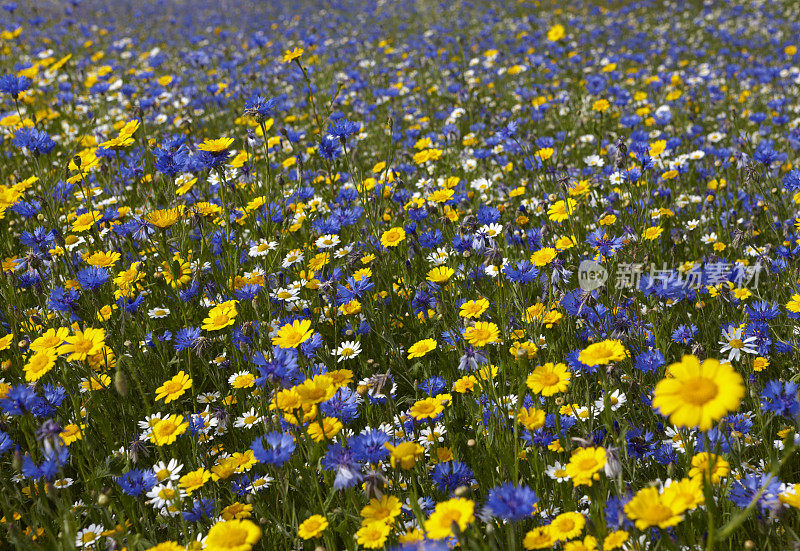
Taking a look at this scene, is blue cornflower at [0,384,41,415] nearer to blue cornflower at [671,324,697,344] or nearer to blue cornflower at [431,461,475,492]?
blue cornflower at [431,461,475,492]

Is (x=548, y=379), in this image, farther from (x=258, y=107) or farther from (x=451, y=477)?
(x=258, y=107)

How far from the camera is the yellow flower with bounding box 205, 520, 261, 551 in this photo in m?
Result: 1.56

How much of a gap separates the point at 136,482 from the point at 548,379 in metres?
1.47

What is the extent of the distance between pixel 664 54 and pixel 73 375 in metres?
9.51

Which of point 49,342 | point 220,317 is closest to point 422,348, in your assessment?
point 220,317

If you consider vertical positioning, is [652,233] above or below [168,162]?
below

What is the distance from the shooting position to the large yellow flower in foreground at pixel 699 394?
1.29m

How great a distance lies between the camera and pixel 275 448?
79.2 inches

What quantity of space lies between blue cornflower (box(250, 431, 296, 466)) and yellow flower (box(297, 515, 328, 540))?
20 cm

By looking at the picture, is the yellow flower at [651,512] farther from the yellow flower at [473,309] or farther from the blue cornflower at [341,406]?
the yellow flower at [473,309]

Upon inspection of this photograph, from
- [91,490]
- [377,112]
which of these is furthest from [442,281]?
[377,112]

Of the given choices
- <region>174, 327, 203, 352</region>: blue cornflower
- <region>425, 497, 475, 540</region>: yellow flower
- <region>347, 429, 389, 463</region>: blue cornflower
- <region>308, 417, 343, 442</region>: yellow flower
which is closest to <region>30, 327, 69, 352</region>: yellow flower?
<region>174, 327, 203, 352</region>: blue cornflower

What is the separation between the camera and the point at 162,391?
2695 millimetres

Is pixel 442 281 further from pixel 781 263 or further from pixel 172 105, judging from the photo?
pixel 172 105
